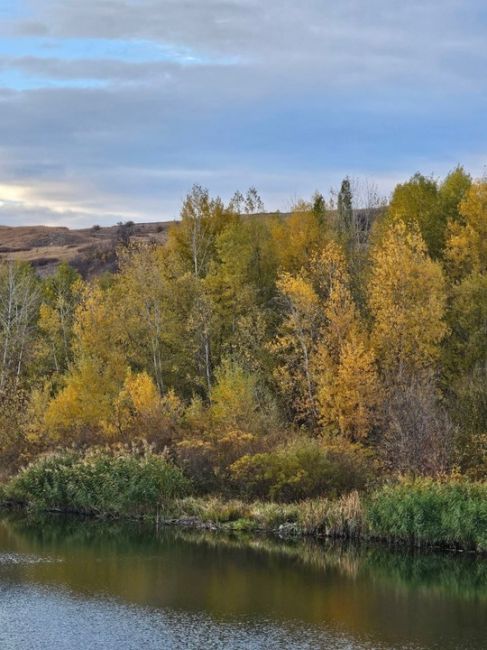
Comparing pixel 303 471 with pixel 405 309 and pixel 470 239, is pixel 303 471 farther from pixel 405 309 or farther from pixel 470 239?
pixel 470 239

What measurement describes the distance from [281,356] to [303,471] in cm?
1516

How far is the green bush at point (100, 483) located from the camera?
145ft

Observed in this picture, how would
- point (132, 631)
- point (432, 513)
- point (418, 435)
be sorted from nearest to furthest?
point (132, 631), point (432, 513), point (418, 435)

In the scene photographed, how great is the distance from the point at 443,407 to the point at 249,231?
103 ft

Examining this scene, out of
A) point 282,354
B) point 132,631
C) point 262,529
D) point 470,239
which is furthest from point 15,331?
point 132,631

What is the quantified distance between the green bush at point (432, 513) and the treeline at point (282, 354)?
2.66 m

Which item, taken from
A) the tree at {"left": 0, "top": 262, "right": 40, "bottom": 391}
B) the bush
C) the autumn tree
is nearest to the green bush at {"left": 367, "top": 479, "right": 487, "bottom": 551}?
the bush

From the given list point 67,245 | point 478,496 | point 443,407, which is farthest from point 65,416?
point 67,245

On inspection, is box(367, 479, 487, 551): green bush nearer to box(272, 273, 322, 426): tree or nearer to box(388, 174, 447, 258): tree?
box(272, 273, 322, 426): tree

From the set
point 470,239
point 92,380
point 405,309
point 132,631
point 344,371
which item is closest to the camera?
point 132,631

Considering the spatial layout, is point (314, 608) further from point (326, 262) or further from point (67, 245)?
point (67, 245)

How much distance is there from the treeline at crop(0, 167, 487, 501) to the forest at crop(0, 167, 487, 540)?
0.13m

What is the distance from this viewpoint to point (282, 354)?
56719mm

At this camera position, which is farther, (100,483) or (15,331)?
(15,331)
